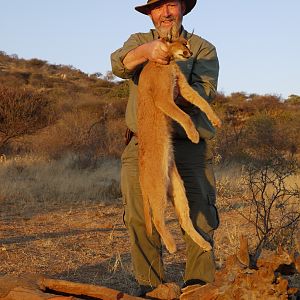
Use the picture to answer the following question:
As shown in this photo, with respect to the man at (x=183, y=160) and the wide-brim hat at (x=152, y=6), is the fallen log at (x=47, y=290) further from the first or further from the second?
the wide-brim hat at (x=152, y=6)

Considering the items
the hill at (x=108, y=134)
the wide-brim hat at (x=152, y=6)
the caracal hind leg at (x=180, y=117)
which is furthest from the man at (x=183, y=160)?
the hill at (x=108, y=134)

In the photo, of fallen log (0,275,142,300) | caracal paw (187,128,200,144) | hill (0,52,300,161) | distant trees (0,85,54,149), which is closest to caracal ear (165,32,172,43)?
caracal paw (187,128,200,144)

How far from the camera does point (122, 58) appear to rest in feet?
12.9

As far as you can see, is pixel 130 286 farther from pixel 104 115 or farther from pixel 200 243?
pixel 104 115

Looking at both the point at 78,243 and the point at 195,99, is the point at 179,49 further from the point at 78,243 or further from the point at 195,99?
the point at 78,243

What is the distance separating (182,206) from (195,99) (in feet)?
2.29

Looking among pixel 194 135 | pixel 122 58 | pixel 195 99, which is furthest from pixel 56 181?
pixel 194 135

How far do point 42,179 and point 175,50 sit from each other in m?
9.74

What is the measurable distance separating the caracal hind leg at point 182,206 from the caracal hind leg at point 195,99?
1.31ft

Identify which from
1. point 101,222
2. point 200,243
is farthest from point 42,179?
point 200,243

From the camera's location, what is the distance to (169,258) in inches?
263

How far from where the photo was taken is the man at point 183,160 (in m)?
4.02

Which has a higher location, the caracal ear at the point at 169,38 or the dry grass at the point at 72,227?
the caracal ear at the point at 169,38

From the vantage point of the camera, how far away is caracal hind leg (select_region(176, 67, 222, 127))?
12.6ft
